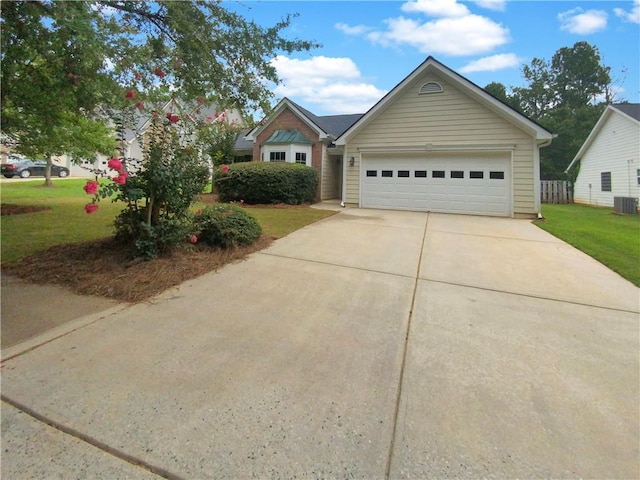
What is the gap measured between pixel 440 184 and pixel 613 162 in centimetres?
1275

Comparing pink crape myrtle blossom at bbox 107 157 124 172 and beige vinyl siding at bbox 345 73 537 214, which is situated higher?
beige vinyl siding at bbox 345 73 537 214

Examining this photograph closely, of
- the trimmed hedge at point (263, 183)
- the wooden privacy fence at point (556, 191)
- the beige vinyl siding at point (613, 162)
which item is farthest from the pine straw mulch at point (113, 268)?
the wooden privacy fence at point (556, 191)

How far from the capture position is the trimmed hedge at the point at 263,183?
13.7 meters

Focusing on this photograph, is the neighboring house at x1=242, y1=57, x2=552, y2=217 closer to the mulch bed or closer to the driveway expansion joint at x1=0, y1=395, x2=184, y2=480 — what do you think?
the mulch bed

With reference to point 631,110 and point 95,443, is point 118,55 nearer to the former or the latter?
point 95,443

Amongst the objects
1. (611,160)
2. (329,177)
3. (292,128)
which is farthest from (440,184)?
(611,160)

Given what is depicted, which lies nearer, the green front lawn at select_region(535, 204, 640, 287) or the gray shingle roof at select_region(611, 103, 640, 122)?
the green front lawn at select_region(535, 204, 640, 287)

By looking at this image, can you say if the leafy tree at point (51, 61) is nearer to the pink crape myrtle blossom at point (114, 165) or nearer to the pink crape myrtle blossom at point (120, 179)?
the pink crape myrtle blossom at point (114, 165)

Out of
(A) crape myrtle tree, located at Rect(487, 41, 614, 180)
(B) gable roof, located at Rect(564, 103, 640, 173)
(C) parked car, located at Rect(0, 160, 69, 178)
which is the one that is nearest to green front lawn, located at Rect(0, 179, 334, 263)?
(B) gable roof, located at Rect(564, 103, 640, 173)

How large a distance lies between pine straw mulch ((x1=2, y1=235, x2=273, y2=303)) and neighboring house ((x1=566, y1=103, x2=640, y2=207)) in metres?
19.9

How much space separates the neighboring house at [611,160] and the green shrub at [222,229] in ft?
62.2

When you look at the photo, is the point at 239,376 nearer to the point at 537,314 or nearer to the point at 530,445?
the point at 530,445

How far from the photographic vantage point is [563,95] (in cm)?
4231

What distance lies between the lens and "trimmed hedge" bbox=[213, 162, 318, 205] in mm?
13734
